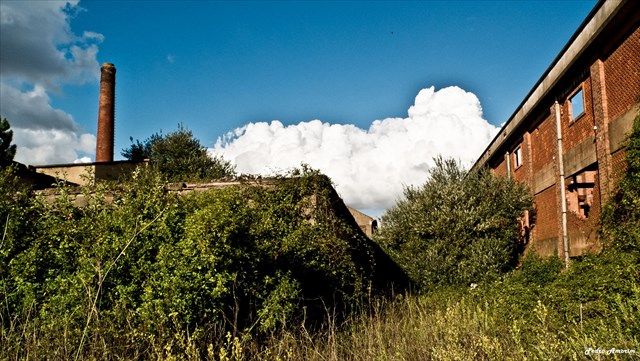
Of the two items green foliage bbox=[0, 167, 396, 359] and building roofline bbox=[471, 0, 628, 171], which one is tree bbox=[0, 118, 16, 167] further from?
building roofline bbox=[471, 0, 628, 171]

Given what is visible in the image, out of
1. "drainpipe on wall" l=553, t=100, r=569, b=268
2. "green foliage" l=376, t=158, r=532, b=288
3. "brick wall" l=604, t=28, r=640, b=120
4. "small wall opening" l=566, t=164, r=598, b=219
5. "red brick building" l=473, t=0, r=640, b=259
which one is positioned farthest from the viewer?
"green foliage" l=376, t=158, r=532, b=288

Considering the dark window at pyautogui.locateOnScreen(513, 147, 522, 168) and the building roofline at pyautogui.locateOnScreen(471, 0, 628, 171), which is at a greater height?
the building roofline at pyautogui.locateOnScreen(471, 0, 628, 171)

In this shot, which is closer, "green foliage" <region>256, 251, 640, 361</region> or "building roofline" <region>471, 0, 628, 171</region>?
"green foliage" <region>256, 251, 640, 361</region>

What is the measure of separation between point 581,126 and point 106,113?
71.3ft

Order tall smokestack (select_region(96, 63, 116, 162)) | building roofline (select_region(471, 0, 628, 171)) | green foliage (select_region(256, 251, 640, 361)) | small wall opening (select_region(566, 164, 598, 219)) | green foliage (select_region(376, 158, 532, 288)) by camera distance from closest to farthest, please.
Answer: green foliage (select_region(256, 251, 640, 361))
building roofline (select_region(471, 0, 628, 171))
small wall opening (select_region(566, 164, 598, 219))
green foliage (select_region(376, 158, 532, 288))
tall smokestack (select_region(96, 63, 116, 162))

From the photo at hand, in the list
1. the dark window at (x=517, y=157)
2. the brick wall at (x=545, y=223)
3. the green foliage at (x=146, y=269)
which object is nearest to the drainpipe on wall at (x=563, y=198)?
the brick wall at (x=545, y=223)

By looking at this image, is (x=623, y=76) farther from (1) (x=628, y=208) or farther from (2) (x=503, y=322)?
(2) (x=503, y=322)

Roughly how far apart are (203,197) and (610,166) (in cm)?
955

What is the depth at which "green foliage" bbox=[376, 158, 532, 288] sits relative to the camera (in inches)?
629

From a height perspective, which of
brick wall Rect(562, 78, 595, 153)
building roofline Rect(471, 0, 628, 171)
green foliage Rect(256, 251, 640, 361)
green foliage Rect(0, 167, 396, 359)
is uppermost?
building roofline Rect(471, 0, 628, 171)

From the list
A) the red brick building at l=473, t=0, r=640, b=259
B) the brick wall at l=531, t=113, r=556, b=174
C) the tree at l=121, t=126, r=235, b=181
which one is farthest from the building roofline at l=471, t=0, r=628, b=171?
the tree at l=121, t=126, r=235, b=181

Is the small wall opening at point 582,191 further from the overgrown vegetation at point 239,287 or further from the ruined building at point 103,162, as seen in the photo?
the ruined building at point 103,162

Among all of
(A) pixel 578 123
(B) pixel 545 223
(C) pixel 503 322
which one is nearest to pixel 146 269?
(C) pixel 503 322

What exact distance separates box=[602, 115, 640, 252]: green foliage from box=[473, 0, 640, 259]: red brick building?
461mm
